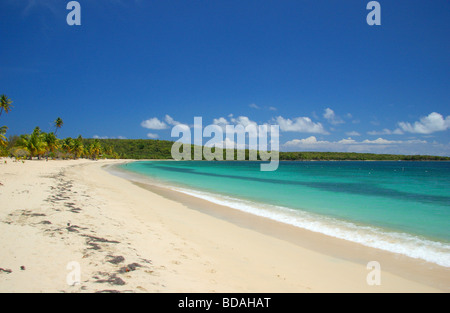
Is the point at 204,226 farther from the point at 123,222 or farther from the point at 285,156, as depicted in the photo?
the point at 285,156

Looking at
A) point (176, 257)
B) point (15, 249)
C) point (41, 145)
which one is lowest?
point (176, 257)

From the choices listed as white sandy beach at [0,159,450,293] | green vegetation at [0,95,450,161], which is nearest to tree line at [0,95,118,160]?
green vegetation at [0,95,450,161]

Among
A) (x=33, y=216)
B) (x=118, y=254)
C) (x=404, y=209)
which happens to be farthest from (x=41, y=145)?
(x=404, y=209)

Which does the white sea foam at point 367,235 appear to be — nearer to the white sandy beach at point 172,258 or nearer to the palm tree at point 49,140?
the white sandy beach at point 172,258

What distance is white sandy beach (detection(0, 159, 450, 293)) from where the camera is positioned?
410 cm

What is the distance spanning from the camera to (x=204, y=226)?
930 centimetres

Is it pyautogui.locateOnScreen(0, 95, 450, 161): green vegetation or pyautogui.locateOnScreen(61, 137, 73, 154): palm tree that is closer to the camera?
pyautogui.locateOnScreen(0, 95, 450, 161): green vegetation

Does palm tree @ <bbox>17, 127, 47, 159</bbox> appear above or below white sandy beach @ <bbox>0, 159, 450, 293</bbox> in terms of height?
above

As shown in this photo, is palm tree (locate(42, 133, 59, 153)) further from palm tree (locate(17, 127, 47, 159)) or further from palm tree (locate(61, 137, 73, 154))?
palm tree (locate(61, 137, 73, 154))

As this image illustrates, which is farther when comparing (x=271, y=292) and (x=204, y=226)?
(x=204, y=226)

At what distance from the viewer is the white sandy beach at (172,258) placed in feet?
13.5

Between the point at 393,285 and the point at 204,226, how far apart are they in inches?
242
